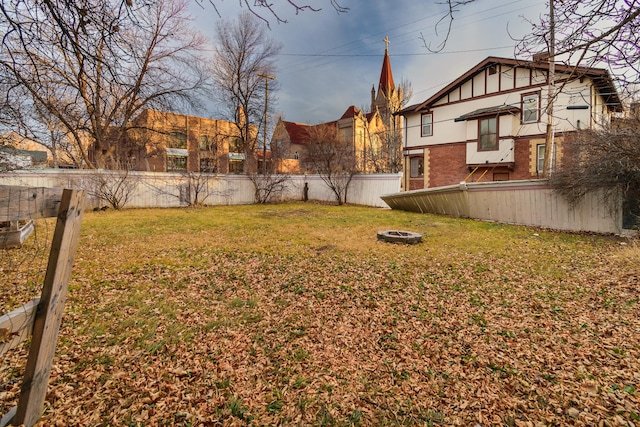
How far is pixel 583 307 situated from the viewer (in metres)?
3.58

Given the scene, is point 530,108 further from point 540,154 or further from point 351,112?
point 351,112

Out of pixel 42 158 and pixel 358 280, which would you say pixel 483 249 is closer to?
pixel 358 280

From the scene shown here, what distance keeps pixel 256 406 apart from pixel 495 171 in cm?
1810

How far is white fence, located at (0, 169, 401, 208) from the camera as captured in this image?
39.9ft

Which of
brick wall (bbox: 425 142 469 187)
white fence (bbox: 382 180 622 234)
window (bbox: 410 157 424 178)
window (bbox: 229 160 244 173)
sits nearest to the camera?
white fence (bbox: 382 180 622 234)

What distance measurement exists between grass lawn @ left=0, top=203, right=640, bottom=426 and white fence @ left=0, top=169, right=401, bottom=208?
8.19 meters

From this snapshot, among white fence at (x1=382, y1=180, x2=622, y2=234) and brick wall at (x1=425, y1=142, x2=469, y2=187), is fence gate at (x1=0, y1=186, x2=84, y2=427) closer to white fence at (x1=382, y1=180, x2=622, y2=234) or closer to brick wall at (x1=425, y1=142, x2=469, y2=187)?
white fence at (x1=382, y1=180, x2=622, y2=234)

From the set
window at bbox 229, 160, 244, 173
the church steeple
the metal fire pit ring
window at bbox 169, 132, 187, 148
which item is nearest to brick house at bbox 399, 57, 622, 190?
the metal fire pit ring

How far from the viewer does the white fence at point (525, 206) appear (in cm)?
815

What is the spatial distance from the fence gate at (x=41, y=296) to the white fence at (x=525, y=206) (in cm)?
1076

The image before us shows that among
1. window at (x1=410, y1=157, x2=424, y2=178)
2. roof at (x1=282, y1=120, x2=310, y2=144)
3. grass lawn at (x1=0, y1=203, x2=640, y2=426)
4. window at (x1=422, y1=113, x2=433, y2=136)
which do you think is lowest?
grass lawn at (x1=0, y1=203, x2=640, y2=426)

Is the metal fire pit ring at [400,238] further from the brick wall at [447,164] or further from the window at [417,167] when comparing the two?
the window at [417,167]

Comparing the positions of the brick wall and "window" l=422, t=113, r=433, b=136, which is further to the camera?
"window" l=422, t=113, r=433, b=136

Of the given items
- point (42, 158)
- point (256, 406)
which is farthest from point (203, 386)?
point (42, 158)
